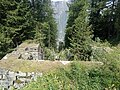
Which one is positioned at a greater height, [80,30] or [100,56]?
[100,56]

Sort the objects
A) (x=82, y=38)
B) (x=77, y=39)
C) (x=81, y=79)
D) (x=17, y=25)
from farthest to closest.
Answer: (x=17, y=25) < (x=77, y=39) < (x=82, y=38) < (x=81, y=79)

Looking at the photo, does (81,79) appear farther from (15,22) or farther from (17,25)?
(17,25)

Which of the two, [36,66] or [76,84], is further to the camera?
[36,66]

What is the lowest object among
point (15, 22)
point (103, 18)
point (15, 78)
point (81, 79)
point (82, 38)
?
point (82, 38)

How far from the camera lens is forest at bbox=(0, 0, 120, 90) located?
7.24 meters

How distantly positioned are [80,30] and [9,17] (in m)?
6.08

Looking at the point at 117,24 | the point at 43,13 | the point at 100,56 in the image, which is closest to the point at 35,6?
the point at 43,13

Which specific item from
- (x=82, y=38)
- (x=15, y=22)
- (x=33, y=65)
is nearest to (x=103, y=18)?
(x=82, y=38)

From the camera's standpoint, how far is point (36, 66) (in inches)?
321

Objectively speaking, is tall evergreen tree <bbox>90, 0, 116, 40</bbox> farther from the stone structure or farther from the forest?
the stone structure

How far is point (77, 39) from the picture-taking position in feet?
69.1

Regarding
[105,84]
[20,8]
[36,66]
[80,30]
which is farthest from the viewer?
[20,8]

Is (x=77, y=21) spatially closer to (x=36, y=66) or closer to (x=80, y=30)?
(x=80, y=30)

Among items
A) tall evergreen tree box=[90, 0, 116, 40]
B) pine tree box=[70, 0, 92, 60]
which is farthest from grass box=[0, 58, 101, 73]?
tall evergreen tree box=[90, 0, 116, 40]
